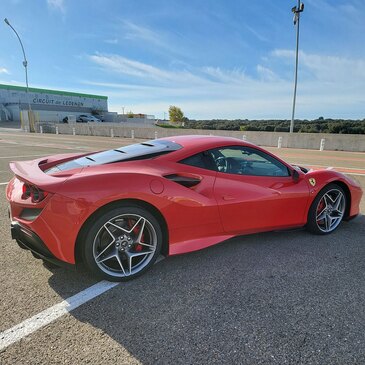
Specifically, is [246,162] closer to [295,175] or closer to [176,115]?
[295,175]

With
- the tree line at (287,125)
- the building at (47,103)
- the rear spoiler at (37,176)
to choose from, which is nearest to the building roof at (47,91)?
the building at (47,103)

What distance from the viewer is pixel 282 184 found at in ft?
11.5

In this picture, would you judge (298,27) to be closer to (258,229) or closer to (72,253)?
(258,229)

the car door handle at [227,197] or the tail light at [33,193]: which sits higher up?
the tail light at [33,193]

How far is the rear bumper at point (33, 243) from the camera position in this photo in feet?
8.15

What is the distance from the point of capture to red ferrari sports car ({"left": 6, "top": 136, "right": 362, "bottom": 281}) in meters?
2.49

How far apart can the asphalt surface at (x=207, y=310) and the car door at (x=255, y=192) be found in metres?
0.37

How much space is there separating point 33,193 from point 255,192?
7.18 feet

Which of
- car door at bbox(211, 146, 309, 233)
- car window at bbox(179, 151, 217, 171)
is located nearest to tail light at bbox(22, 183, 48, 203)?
car window at bbox(179, 151, 217, 171)

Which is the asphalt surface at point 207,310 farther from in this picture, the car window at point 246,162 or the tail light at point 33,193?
the car window at point 246,162

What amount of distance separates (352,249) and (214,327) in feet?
7.23

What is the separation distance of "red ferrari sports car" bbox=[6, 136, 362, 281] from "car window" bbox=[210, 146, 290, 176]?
0.5 inches

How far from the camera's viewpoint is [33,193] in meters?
2.58

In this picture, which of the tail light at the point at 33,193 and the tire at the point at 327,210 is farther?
the tire at the point at 327,210
